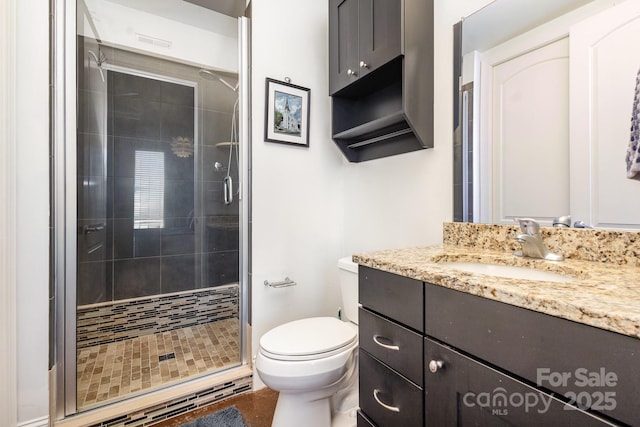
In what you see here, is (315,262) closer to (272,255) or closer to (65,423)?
(272,255)

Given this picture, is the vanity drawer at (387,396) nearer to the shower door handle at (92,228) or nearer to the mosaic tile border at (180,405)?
the mosaic tile border at (180,405)

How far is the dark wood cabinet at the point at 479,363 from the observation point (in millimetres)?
471

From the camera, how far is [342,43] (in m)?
1.58

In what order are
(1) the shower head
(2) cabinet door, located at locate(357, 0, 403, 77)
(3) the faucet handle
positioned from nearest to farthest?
1. (3) the faucet handle
2. (2) cabinet door, located at locate(357, 0, 403, 77)
3. (1) the shower head

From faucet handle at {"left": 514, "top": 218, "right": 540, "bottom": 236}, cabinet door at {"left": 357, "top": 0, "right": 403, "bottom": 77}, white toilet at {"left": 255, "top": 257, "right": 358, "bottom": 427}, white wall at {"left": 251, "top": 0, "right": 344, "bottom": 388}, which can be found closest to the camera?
faucet handle at {"left": 514, "top": 218, "right": 540, "bottom": 236}

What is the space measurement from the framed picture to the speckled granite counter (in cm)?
106

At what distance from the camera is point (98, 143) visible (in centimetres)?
174

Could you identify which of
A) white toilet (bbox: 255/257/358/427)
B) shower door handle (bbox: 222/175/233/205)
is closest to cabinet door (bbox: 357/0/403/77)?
white toilet (bbox: 255/257/358/427)

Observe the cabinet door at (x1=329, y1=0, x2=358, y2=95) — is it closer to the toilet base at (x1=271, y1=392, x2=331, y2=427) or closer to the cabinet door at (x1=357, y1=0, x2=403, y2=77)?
the cabinet door at (x1=357, y1=0, x2=403, y2=77)

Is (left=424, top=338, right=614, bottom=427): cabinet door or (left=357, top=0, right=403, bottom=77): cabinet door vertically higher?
(left=357, top=0, right=403, bottom=77): cabinet door

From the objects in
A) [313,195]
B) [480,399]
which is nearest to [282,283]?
[313,195]

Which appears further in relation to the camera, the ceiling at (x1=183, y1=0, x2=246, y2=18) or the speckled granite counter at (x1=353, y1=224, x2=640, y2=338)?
the ceiling at (x1=183, y1=0, x2=246, y2=18)

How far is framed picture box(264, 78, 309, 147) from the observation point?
173 centimetres

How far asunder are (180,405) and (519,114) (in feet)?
6.69
